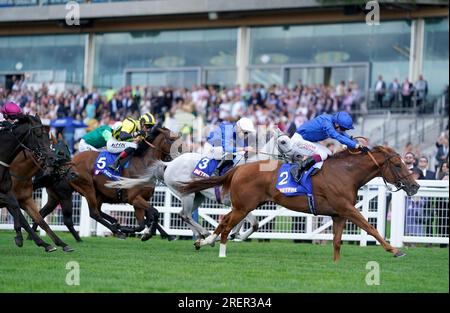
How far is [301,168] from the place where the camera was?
34.7ft

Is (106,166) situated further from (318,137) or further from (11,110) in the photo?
(318,137)

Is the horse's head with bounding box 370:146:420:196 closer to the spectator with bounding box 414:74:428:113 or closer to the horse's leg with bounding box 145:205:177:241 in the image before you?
the horse's leg with bounding box 145:205:177:241

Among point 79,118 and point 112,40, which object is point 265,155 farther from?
point 112,40

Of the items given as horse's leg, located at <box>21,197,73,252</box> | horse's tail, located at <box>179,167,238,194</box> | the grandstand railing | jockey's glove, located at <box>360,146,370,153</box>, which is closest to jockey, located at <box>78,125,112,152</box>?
the grandstand railing

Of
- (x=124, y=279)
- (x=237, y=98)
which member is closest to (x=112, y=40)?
(x=237, y=98)

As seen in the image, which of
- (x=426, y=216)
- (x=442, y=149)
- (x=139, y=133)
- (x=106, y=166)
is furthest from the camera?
(x=442, y=149)

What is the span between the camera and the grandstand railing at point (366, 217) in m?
13.6

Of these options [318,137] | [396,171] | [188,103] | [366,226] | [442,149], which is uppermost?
[188,103]

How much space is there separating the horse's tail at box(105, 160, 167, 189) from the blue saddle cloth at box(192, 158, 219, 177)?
64 centimetres

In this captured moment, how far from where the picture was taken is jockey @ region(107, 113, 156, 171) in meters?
13.1

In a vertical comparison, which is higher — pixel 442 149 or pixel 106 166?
pixel 442 149

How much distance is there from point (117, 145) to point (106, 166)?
0.33 metres

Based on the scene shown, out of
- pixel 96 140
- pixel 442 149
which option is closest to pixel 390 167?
pixel 96 140

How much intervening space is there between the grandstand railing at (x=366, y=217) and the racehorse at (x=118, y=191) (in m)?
1.17
